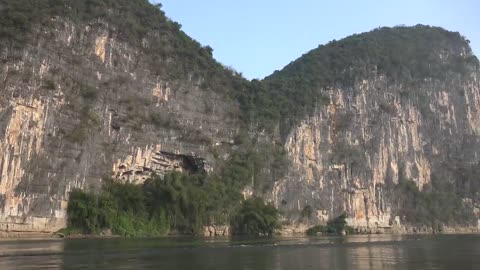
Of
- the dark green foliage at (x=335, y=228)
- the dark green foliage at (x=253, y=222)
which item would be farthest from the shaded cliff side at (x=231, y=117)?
the dark green foliage at (x=253, y=222)

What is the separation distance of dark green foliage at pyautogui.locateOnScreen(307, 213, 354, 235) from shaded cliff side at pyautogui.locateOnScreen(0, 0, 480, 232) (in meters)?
1.54

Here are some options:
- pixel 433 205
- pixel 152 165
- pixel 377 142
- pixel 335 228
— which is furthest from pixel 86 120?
pixel 433 205

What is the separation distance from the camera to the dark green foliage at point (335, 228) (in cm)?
6731

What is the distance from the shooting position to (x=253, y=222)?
58.2 metres

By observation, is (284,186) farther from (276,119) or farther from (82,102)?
(82,102)

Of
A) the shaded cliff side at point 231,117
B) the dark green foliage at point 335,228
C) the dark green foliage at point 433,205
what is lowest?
the dark green foliage at point 335,228

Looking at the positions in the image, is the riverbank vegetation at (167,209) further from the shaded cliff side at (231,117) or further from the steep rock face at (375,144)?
the steep rock face at (375,144)

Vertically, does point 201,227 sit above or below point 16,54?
below

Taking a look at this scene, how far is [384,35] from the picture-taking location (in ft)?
334

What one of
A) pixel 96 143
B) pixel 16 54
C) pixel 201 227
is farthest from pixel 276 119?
pixel 16 54

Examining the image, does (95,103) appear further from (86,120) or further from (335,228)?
(335,228)

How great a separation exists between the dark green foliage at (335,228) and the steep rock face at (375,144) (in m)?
1.23

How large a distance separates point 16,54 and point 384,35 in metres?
76.3

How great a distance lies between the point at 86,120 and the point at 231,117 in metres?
21.8
